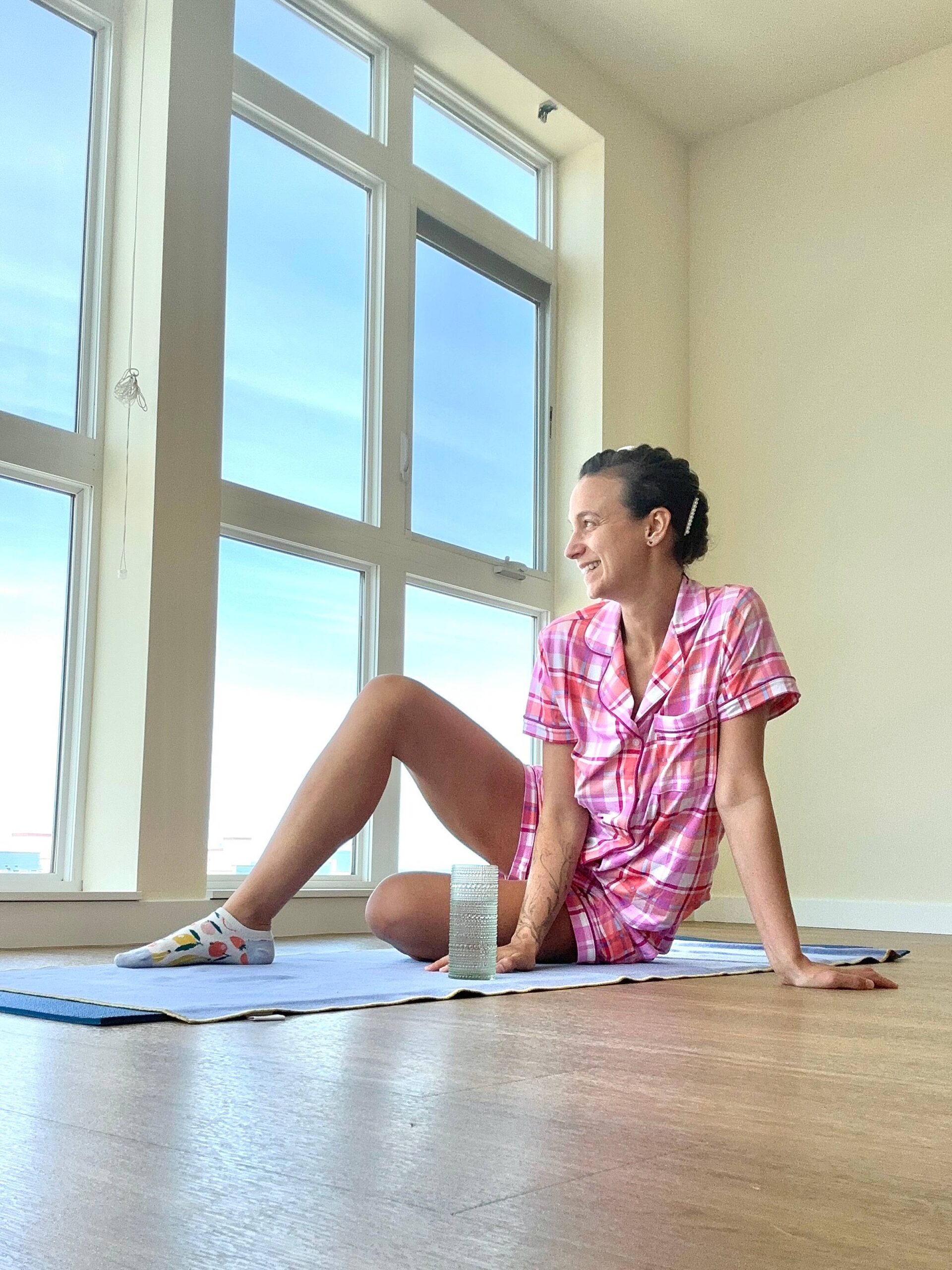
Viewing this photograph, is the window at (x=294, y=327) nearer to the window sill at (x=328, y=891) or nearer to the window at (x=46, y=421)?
the window at (x=46, y=421)

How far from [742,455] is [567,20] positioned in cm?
167

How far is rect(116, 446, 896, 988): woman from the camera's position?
1.90 m

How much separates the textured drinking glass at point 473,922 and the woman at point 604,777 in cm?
14

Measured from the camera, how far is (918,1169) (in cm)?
74

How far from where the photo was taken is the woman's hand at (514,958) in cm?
193

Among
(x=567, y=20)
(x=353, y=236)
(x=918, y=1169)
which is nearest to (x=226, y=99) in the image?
(x=353, y=236)

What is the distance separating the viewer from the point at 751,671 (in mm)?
1954

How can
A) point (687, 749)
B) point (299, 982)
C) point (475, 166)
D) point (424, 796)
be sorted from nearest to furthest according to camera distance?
point (299, 982), point (687, 749), point (424, 796), point (475, 166)

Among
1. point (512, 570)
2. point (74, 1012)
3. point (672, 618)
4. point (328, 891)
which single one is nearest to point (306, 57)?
point (512, 570)

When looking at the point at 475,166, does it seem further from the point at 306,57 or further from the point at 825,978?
the point at 825,978

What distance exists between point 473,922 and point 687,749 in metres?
0.44

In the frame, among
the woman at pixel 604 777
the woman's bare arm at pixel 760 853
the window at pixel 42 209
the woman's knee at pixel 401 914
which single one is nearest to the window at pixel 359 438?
the window at pixel 42 209

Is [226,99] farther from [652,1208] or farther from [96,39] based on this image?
[652,1208]

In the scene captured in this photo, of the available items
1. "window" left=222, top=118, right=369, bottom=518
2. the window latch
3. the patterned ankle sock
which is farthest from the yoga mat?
the window latch
